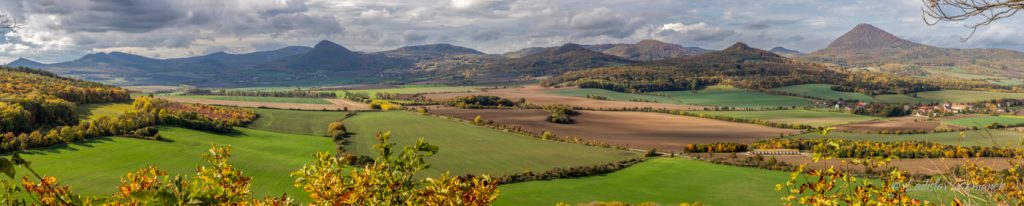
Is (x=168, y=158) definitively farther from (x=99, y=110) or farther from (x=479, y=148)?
(x=479, y=148)

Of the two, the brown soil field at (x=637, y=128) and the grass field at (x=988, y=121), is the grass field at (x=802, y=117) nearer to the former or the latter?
the brown soil field at (x=637, y=128)

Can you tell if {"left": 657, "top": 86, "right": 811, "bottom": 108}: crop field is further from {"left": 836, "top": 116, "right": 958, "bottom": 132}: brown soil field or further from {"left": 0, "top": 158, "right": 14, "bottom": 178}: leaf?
{"left": 0, "top": 158, "right": 14, "bottom": 178}: leaf

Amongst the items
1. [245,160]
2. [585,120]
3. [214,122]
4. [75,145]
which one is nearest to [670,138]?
[585,120]

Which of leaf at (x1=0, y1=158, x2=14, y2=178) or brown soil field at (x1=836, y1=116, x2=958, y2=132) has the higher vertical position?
leaf at (x1=0, y1=158, x2=14, y2=178)

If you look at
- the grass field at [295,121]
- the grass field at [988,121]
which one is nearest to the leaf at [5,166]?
the grass field at [295,121]

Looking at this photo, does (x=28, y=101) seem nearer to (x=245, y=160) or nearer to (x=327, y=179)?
(x=245, y=160)

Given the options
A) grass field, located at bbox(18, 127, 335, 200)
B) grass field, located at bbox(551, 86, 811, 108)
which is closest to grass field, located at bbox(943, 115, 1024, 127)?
grass field, located at bbox(551, 86, 811, 108)
